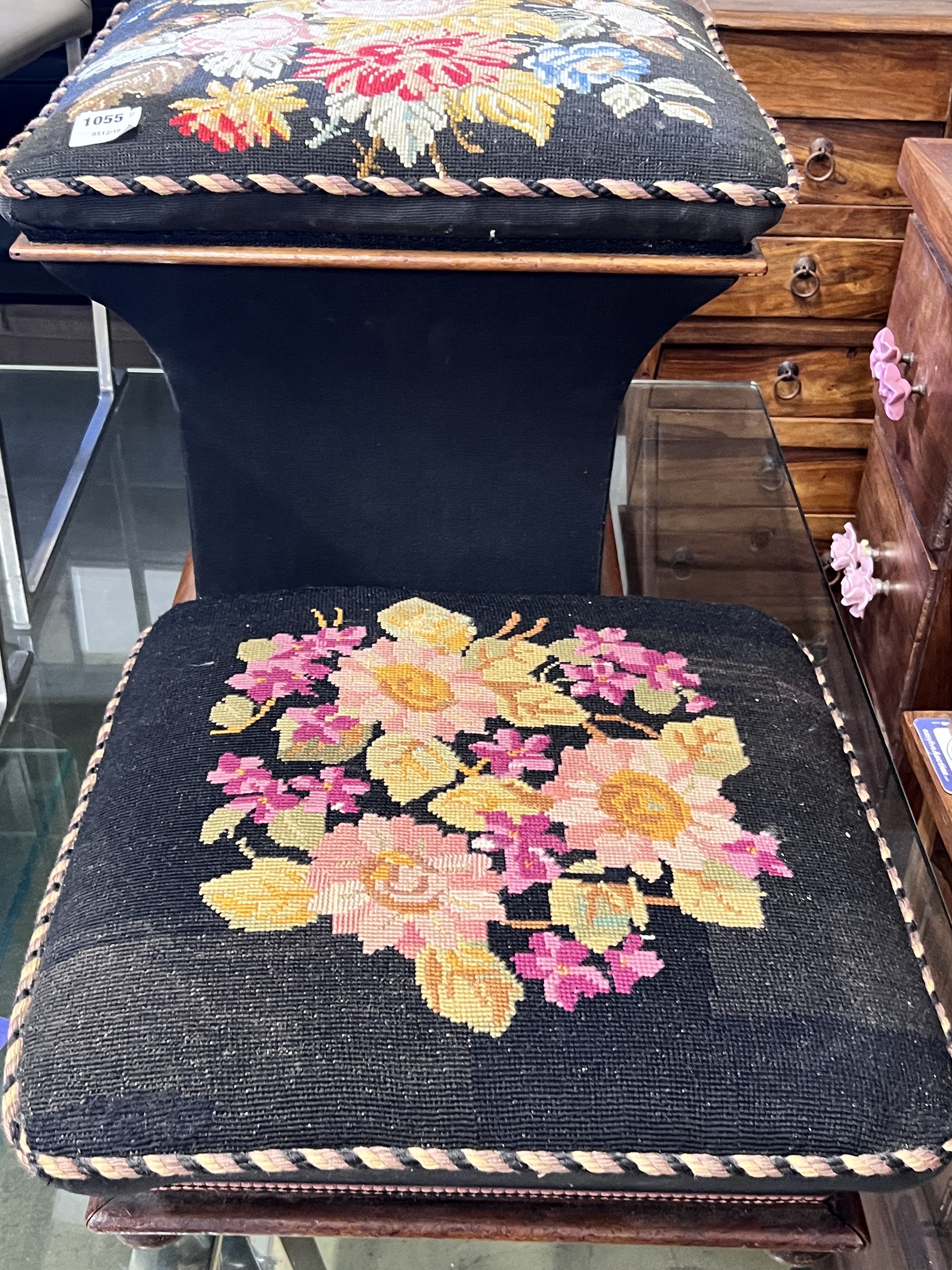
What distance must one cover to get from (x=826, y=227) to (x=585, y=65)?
652 millimetres

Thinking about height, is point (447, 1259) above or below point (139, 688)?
below

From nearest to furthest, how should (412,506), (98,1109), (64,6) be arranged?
(98,1109), (412,506), (64,6)

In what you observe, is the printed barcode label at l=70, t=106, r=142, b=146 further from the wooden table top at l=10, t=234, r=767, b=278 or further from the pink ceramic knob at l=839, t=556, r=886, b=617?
the pink ceramic knob at l=839, t=556, r=886, b=617

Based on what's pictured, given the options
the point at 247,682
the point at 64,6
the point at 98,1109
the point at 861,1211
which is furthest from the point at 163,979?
the point at 64,6

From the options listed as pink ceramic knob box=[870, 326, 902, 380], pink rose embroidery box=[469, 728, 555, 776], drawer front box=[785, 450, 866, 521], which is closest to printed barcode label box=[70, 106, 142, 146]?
pink rose embroidery box=[469, 728, 555, 776]

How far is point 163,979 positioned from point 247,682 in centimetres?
20

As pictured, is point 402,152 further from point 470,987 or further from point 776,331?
point 776,331

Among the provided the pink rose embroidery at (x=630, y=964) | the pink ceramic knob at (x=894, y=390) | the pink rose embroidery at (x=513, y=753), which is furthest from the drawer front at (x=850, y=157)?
the pink rose embroidery at (x=630, y=964)

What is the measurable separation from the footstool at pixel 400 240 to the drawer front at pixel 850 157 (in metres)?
0.37

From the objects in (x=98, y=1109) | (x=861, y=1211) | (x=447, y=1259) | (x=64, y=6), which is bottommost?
(x=447, y=1259)

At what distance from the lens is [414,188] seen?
0.64 metres

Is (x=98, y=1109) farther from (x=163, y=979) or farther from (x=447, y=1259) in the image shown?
(x=447, y=1259)

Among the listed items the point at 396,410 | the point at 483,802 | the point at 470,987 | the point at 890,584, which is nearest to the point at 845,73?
the point at 890,584

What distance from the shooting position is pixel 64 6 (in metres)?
1.15
